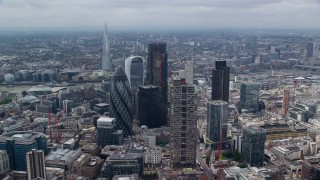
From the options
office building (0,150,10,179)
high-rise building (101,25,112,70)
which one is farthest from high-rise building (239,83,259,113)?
office building (0,150,10,179)

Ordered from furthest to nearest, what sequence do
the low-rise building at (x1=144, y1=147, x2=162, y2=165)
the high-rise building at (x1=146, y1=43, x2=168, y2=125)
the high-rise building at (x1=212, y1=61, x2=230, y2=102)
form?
the high-rise building at (x1=146, y1=43, x2=168, y2=125) < the high-rise building at (x1=212, y1=61, x2=230, y2=102) < the low-rise building at (x1=144, y1=147, x2=162, y2=165)

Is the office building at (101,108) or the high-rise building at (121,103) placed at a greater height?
the high-rise building at (121,103)

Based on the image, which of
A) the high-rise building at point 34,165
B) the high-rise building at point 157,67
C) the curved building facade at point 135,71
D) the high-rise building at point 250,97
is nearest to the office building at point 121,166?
the high-rise building at point 34,165

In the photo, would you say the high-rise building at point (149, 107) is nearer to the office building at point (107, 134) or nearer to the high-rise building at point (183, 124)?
the office building at point (107, 134)

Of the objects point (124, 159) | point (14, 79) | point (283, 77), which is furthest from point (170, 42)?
point (124, 159)

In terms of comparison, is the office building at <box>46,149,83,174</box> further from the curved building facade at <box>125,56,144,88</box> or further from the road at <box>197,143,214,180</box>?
the curved building facade at <box>125,56,144,88</box>

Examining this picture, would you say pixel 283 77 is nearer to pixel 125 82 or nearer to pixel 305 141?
pixel 305 141
